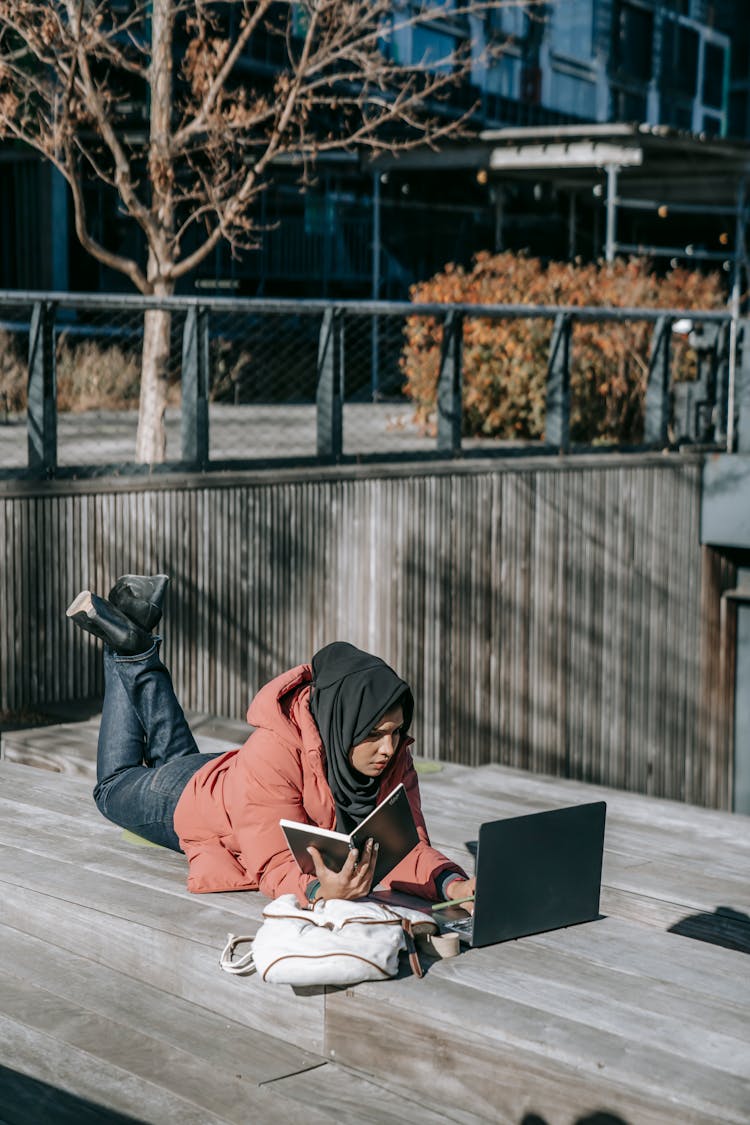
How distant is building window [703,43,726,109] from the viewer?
138 ft

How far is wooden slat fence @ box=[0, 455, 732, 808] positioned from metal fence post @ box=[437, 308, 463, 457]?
24 cm

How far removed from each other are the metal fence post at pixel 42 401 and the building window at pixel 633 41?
105ft

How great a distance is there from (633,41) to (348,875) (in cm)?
3722

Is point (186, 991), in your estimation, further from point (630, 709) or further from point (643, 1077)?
point (630, 709)

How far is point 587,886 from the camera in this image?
4027 millimetres

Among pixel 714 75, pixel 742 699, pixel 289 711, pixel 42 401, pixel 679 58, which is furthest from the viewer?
pixel 714 75

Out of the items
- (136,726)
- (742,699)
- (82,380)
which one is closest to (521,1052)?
(136,726)

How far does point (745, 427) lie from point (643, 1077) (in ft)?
31.7

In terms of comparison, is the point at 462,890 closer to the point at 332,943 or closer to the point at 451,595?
the point at 332,943

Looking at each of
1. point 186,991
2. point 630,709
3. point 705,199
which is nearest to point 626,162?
point 705,199

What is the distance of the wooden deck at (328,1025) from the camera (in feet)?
10.5

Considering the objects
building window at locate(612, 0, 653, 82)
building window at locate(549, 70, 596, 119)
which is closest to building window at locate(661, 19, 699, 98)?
building window at locate(612, 0, 653, 82)

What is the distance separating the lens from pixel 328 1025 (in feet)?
12.0

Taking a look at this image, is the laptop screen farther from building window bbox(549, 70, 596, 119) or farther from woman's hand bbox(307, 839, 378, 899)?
building window bbox(549, 70, 596, 119)
